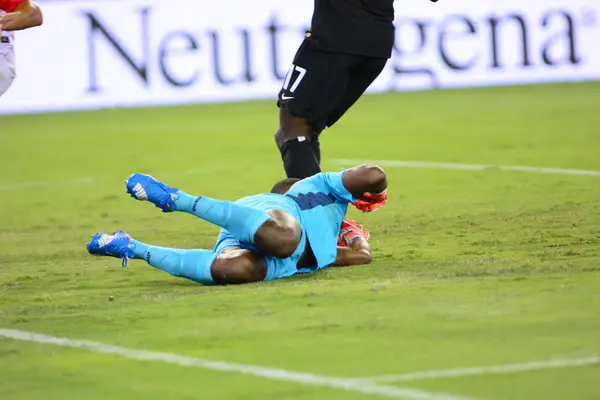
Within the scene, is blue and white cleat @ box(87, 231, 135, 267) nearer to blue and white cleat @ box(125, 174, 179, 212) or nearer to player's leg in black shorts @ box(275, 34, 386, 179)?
blue and white cleat @ box(125, 174, 179, 212)

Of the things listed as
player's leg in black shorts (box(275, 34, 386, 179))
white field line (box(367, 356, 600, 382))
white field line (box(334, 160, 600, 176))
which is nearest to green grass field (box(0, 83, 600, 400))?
white field line (box(367, 356, 600, 382))

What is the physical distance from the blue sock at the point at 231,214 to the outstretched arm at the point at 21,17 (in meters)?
2.76

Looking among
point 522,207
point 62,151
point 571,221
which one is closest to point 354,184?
point 571,221

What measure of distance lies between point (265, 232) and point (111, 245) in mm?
837

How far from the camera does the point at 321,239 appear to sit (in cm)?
677

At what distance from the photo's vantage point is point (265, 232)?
632 cm

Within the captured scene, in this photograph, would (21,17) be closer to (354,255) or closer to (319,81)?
(319,81)

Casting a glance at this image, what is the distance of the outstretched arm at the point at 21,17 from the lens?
8703 mm

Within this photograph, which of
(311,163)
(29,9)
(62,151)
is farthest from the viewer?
(62,151)

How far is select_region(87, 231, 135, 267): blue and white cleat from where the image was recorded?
6.62 metres

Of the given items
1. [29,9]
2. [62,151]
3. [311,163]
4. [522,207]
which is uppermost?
[29,9]

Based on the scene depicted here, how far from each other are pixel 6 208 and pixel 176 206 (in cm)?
464

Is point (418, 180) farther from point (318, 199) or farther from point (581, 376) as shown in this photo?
point (581, 376)

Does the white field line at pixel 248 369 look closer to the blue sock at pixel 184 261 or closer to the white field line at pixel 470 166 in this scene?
the blue sock at pixel 184 261
